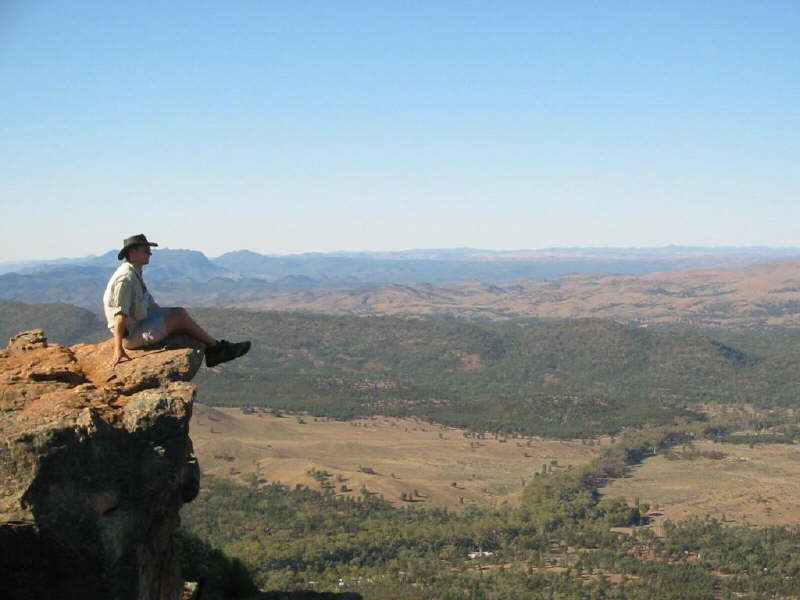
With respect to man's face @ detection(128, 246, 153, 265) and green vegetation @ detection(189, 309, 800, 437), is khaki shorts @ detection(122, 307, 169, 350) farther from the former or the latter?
green vegetation @ detection(189, 309, 800, 437)

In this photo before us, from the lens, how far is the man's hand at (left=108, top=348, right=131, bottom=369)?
1229 centimetres

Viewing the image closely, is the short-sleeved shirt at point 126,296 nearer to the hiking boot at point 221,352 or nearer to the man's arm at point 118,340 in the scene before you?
Result: the man's arm at point 118,340

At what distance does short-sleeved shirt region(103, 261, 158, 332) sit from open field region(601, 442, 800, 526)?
66581mm

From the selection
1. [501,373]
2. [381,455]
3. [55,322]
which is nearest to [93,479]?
[381,455]

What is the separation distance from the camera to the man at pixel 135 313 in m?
12.3

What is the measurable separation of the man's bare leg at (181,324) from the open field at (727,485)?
6570 cm

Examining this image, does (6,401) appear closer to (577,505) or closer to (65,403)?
(65,403)

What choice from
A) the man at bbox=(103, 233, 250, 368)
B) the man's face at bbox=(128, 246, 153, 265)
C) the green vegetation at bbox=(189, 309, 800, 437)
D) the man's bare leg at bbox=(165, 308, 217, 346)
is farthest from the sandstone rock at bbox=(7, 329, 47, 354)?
the green vegetation at bbox=(189, 309, 800, 437)

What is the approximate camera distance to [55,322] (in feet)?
570

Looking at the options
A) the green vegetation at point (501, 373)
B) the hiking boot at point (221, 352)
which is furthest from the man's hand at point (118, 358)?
the green vegetation at point (501, 373)

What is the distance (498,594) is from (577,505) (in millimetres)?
27719

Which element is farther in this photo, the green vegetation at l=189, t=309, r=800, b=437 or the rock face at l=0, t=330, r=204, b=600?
the green vegetation at l=189, t=309, r=800, b=437

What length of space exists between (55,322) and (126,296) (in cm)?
17709

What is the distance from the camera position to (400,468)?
88.4 meters
